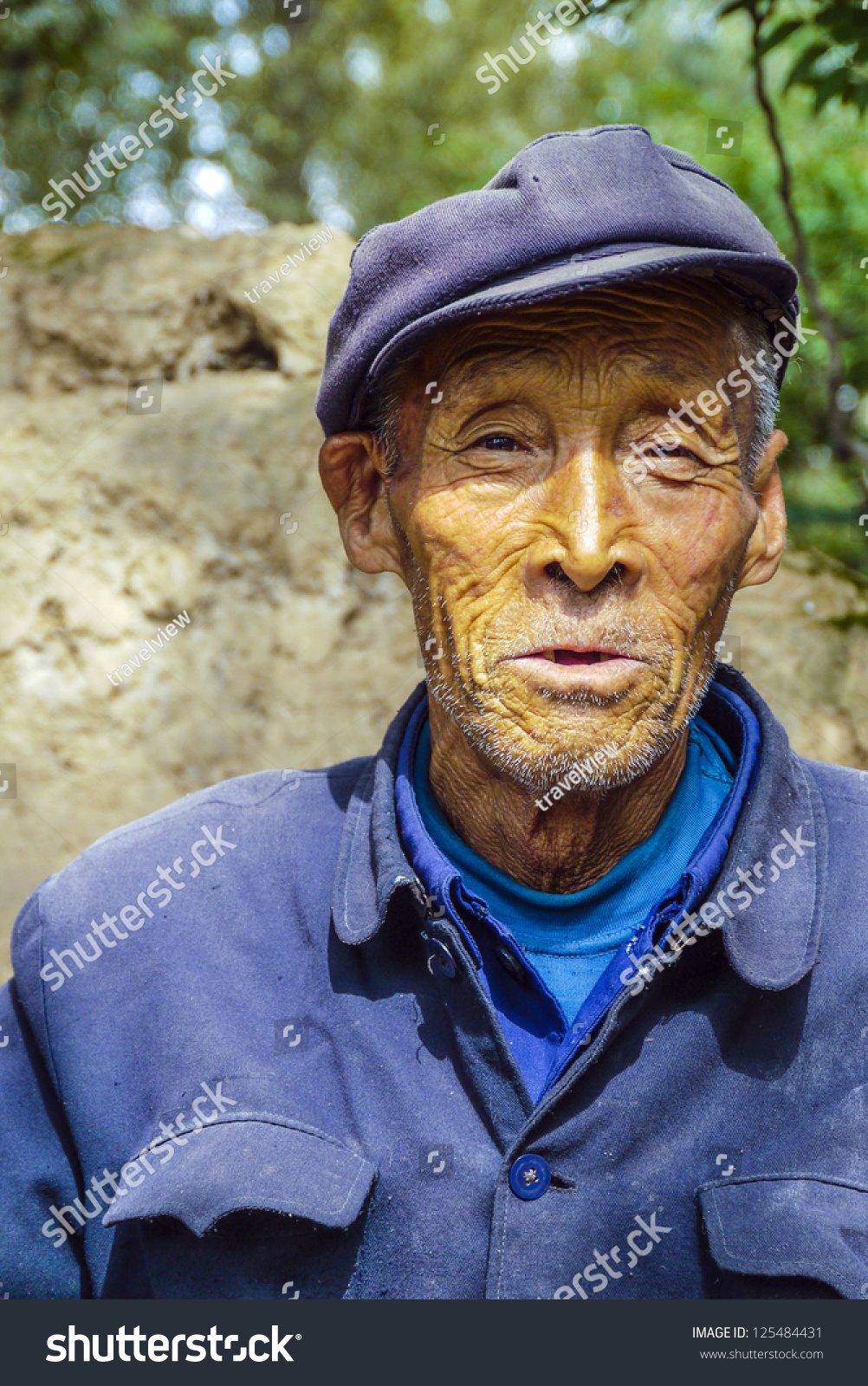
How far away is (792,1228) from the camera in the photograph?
1607 millimetres

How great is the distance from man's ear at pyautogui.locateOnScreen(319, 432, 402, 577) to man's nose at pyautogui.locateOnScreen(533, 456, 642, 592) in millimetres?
379

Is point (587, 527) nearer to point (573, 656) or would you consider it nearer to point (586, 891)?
point (573, 656)

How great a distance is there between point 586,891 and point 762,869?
11.7 inches

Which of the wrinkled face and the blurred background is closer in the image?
the wrinkled face

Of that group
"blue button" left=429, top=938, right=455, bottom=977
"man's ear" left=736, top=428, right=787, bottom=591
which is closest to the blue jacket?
"blue button" left=429, top=938, right=455, bottom=977

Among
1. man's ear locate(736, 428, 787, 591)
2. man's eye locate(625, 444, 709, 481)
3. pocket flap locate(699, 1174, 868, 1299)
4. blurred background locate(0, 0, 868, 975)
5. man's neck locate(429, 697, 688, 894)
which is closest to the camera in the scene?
pocket flap locate(699, 1174, 868, 1299)

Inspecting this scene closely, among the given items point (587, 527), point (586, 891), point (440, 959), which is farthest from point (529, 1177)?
point (587, 527)

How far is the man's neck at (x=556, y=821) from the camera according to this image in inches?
76.9

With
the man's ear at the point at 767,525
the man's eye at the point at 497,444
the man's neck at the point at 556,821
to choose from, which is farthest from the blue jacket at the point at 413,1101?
the man's eye at the point at 497,444

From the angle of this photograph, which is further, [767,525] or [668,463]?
[767,525]

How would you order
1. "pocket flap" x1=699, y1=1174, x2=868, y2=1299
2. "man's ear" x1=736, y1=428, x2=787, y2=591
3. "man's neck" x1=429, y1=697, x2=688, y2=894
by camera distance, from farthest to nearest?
"man's ear" x1=736, y1=428, x2=787, y2=591 → "man's neck" x1=429, y1=697, x2=688, y2=894 → "pocket flap" x1=699, y1=1174, x2=868, y2=1299

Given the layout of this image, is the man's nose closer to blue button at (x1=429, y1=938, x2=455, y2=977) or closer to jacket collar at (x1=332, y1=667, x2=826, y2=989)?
jacket collar at (x1=332, y1=667, x2=826, y2=989)

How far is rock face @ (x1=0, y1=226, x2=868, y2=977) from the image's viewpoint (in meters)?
3.31

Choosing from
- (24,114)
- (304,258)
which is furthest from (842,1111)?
(24,114)
